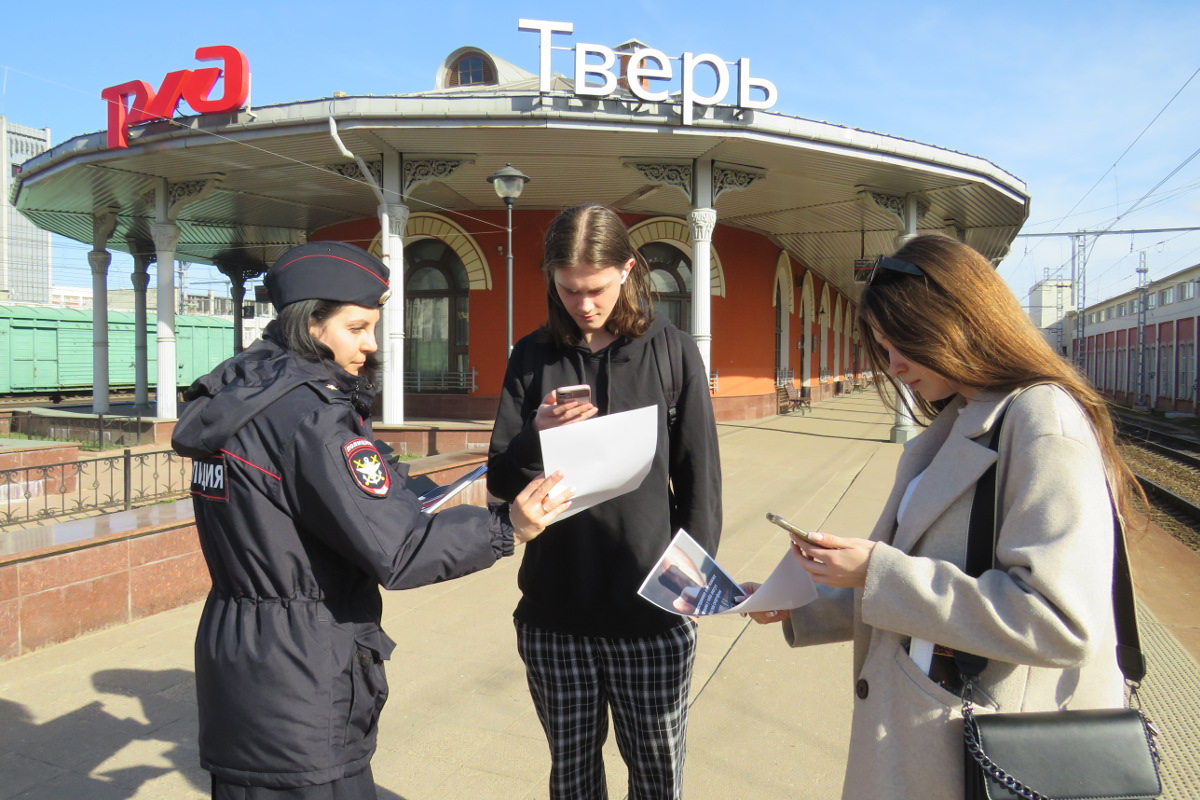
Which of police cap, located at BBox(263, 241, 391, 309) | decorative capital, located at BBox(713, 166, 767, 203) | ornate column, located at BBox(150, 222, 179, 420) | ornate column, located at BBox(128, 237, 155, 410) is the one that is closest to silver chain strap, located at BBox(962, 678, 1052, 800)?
police cap, located at BBox(263, 241, 391, 309)

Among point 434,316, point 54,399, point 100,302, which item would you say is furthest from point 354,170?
point 54,399

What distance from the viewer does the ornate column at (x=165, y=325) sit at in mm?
13680

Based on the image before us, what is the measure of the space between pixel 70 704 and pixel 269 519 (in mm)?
2988

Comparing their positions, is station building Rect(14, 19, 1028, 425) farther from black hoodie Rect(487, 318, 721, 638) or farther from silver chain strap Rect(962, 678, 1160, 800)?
silver chain strap Rect(962, 678, 1160, 800)

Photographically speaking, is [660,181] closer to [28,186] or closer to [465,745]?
[465,745]

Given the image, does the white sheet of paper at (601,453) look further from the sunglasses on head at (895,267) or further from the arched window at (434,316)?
the arched window at (434,316)

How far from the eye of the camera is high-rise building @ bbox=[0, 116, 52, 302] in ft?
232

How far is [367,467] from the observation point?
1498 millimetres

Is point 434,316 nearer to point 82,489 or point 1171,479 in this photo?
point 82,489

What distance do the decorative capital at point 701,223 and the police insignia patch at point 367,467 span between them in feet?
37.3

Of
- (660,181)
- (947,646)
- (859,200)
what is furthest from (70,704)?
(859,200)

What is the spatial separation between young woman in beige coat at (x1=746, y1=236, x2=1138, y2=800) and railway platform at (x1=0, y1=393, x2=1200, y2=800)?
1.76 metres

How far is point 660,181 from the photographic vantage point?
491 inches

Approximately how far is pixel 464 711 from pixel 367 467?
241 cm
